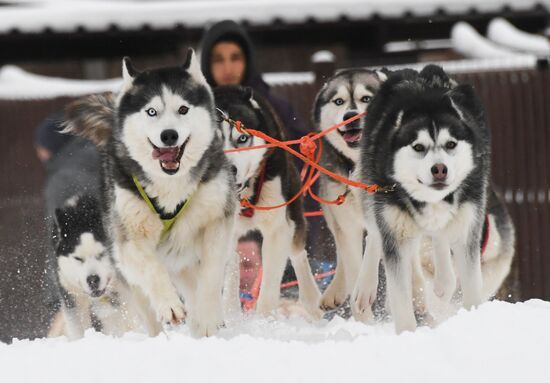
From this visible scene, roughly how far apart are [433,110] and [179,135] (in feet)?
2.75

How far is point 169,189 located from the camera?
3.67 m

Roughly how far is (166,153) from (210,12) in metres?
5.87

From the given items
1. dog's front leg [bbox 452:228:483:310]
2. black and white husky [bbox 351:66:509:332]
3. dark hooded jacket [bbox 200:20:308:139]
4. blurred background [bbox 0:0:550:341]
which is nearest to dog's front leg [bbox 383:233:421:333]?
black and white husky [bbox 351:66:509:332]

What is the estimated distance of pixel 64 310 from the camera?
4.43 meters

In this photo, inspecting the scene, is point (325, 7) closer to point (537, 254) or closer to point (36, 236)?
point (537, 254)

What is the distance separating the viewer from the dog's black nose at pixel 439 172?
3.36 m

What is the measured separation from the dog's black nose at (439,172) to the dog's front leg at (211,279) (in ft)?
2.68

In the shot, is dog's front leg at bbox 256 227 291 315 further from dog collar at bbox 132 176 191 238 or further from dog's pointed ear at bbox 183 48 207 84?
dog's pointed ear at bbox 183 48 207 84

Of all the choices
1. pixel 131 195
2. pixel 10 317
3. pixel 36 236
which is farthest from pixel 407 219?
pixel 10 317

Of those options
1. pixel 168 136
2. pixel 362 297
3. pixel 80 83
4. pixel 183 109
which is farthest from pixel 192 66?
pixel 80 83

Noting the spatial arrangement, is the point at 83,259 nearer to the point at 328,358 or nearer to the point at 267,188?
the point at 267,188

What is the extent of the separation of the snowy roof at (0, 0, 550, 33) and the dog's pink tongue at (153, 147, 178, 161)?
5.60m

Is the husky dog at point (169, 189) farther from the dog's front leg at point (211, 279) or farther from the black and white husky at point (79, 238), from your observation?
the black and white husky at point (79, 238)

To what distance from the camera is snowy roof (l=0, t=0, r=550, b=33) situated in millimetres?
9016
